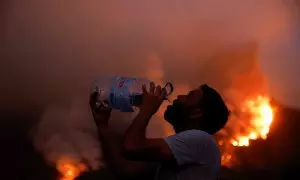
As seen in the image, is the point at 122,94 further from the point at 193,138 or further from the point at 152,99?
the point at 193,138

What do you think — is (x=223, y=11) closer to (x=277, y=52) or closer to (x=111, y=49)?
(x=277, y=52)

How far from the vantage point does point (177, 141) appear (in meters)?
1.21

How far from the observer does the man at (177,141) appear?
3.85 feet

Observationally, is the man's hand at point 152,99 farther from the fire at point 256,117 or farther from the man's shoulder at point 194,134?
the fire at point 256,117

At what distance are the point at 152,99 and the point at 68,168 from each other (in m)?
1.15

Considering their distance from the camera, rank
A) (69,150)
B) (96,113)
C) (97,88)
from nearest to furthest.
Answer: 1. (96,113)
2. (97,88)
3. (69,150)

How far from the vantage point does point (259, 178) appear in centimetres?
277

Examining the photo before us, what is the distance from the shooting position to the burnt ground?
229 centimetres

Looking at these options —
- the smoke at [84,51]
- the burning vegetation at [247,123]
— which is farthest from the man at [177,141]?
the burning vegetation at [247,123]

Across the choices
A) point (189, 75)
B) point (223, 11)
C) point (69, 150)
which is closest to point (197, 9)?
point (223, 11)

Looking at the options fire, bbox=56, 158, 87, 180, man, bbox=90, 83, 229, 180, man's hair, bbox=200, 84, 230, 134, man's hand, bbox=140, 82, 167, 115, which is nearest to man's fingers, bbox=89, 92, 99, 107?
man, bbox=90, 83, 229, 180

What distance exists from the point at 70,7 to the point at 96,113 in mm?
979

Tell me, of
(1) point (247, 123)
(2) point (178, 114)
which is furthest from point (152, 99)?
(1) point (247, 123)

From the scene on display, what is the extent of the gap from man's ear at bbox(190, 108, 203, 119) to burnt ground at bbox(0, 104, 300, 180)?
1.11 meters
